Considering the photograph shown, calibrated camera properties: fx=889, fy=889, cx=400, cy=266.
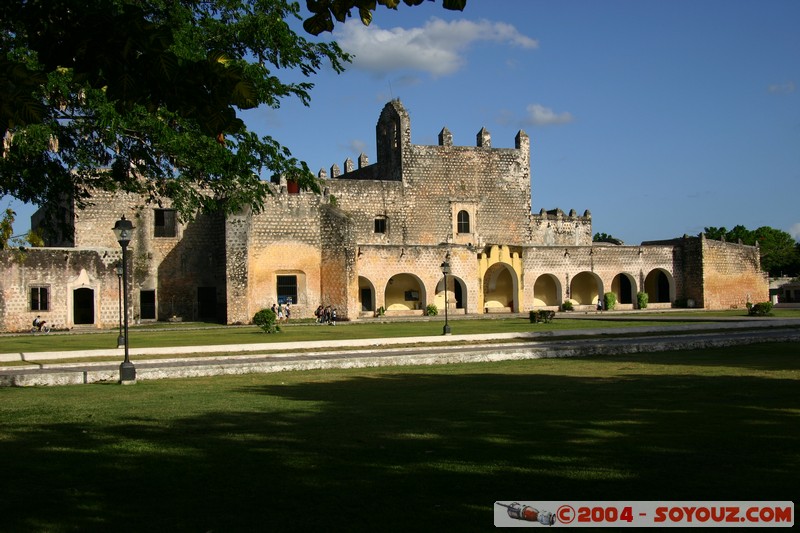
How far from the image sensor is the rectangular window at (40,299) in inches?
1319

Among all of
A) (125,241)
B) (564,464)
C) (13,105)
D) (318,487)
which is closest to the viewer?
(13,105)

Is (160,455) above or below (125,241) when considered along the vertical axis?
below

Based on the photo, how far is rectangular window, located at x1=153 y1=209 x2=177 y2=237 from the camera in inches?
1528

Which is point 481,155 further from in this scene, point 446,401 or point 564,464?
point 564,464

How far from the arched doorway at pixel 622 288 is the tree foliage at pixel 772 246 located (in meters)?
32.5

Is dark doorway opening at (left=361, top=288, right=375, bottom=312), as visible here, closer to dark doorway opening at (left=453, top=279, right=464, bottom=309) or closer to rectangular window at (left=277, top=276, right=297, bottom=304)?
dark doorway opening at (left=453, top=279, right=464, bottom=309)

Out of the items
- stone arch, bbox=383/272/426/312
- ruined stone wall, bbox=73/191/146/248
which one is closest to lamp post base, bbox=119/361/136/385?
ruined stone wall, bbox=73/191/146/248

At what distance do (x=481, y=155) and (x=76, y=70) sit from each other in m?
43.3

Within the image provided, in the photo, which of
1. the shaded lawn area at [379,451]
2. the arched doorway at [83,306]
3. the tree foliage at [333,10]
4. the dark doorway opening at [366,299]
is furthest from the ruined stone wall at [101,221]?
the tree foliage at [333,10]

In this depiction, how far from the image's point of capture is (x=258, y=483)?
6.30m

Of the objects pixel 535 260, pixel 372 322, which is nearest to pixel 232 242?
pixel 372 322

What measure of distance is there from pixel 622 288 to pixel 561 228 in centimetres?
586

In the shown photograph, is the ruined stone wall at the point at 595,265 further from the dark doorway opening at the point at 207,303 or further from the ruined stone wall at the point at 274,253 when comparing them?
the dark doorway opening at the point at 207,303

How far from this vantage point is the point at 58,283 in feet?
111
